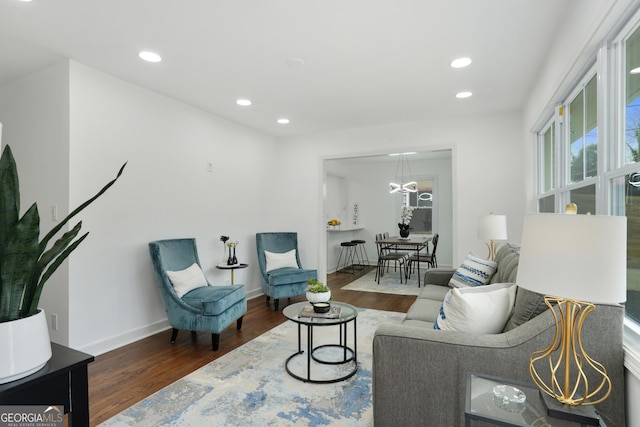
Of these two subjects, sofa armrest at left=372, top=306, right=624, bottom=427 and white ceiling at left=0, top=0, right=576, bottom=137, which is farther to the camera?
white ceiling at left=0, top=0, right=576, bottom=137

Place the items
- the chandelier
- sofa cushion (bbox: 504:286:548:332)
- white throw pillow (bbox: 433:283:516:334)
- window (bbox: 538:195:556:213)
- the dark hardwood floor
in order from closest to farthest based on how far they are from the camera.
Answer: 1. sofa cushion (bbox: 504:286:548:332)
2. white throw pillow (bbox: 433:283:516:334)
3. the dark hardwood floor
4. window (bbox: 538:195:556:213)
5. the chandelier

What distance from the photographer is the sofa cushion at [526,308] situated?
1646 mm

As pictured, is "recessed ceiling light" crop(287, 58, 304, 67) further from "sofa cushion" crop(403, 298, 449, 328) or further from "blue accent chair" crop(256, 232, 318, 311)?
"blue accent chair" crop(256, 232, 318, 311)

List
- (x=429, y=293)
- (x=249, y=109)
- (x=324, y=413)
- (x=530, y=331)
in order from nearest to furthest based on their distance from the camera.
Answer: (x=530, y=331), (x=324, y=413), (x=429, y=293), (x=249, y=109)

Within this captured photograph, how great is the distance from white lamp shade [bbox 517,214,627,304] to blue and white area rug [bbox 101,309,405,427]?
1.48 metres

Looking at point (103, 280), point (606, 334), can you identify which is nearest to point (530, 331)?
point (606, 334)

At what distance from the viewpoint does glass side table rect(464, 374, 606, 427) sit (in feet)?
3.88

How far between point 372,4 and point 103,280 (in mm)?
3170

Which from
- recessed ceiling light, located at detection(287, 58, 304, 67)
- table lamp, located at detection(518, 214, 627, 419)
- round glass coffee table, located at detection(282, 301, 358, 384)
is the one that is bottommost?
round glass coffee table, located at detection(282, 301, 358, 384)

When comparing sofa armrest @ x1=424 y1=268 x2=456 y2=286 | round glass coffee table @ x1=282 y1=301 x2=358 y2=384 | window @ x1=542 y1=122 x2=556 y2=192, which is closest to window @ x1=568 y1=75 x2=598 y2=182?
window @ x1=542 y1=122 x2=556 y2=192

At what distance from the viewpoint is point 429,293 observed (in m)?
3.37

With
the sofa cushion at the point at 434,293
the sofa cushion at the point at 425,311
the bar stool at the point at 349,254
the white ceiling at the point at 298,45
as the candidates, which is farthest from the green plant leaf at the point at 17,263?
the bar stool at the point at 349,254

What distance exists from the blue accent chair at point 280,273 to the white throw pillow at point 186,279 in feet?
3.33

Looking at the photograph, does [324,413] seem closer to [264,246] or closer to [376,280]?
[264,246]
